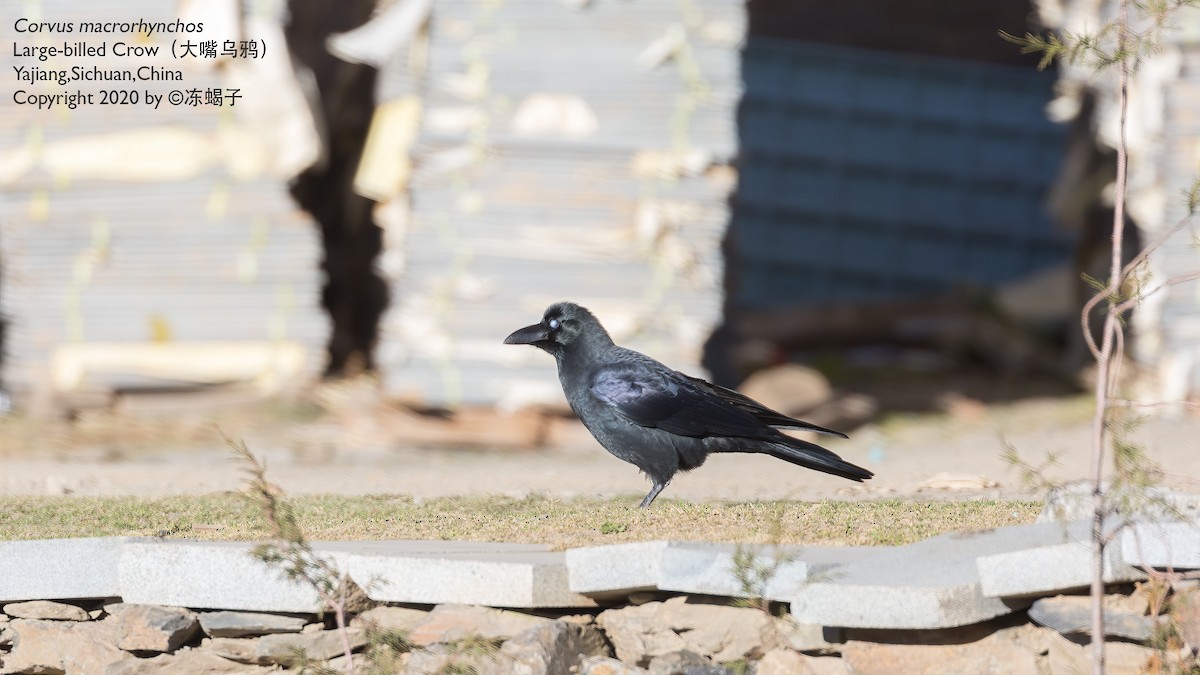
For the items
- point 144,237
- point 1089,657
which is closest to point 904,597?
point 1089,657

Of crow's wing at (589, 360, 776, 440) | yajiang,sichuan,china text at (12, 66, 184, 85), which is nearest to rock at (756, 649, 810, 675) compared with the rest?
crow's wing at (589, 360, 776, 440)

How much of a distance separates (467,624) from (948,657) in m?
1.19

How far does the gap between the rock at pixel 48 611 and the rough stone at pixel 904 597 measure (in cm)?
198

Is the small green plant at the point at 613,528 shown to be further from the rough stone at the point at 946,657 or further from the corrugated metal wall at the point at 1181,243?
the corrugated metal wall at the point at 1181,243

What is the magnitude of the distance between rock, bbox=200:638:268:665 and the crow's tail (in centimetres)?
151

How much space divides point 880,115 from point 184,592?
1046 centimetres

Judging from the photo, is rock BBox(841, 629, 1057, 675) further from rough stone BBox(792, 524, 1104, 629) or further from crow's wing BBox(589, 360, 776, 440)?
crow's wing BBox(589, 360, 776, 440)

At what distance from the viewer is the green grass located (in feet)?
12.5

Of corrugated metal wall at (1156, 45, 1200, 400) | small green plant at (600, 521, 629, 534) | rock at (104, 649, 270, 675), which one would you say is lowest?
rock at (104, 649, 270, 675)

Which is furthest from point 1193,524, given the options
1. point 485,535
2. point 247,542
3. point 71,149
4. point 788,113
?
point 788,113

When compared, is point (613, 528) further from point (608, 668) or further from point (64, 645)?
point (64, 645)

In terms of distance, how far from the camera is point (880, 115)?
43.0 feet

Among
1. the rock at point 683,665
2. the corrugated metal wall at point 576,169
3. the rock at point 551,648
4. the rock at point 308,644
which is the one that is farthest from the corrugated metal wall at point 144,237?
the rock at point 683,665

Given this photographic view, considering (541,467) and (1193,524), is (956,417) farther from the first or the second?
(1193,524)
